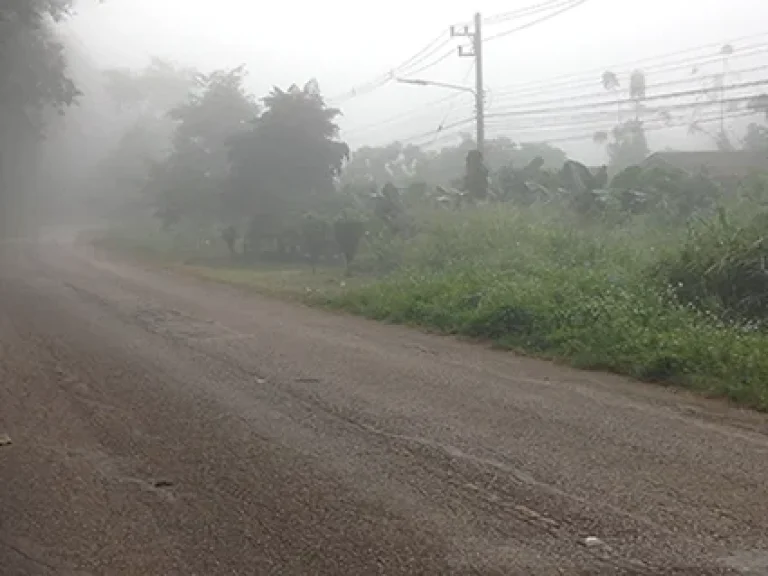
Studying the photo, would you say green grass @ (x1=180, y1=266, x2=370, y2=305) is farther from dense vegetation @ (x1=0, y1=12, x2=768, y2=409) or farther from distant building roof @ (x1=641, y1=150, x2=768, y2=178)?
distant building roof @ (x1=641, y1=150, x2=768, y2=178)

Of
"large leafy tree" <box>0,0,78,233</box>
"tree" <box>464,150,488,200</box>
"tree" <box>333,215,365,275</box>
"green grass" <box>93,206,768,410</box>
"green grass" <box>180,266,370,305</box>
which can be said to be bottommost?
"green grass" <box>180,266,370,305</box>

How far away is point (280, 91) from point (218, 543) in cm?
2810

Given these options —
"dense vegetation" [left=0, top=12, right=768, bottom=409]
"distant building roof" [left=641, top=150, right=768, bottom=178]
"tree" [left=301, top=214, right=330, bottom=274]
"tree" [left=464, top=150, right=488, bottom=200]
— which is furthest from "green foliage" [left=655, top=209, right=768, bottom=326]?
"distant building roof" [left=641, top=150, right=768, bottom=178]

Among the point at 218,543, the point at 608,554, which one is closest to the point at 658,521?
the point at 608,554

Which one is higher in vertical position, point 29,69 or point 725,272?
point 29,69

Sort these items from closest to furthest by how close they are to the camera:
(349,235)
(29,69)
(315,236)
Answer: (349,235), (315,236), (29,69)

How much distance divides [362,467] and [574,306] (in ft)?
17.5

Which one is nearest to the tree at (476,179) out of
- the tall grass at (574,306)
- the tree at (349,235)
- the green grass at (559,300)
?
the green grass at (559,300)

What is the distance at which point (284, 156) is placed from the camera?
30.3 metres

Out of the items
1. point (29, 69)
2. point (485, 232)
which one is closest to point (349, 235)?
point (485, 232)

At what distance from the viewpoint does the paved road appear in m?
4.41

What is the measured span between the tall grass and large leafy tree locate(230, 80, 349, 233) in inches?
492

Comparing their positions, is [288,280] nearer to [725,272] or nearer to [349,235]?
[349,235]

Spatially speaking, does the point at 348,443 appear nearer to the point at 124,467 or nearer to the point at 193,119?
the point at 124,467
